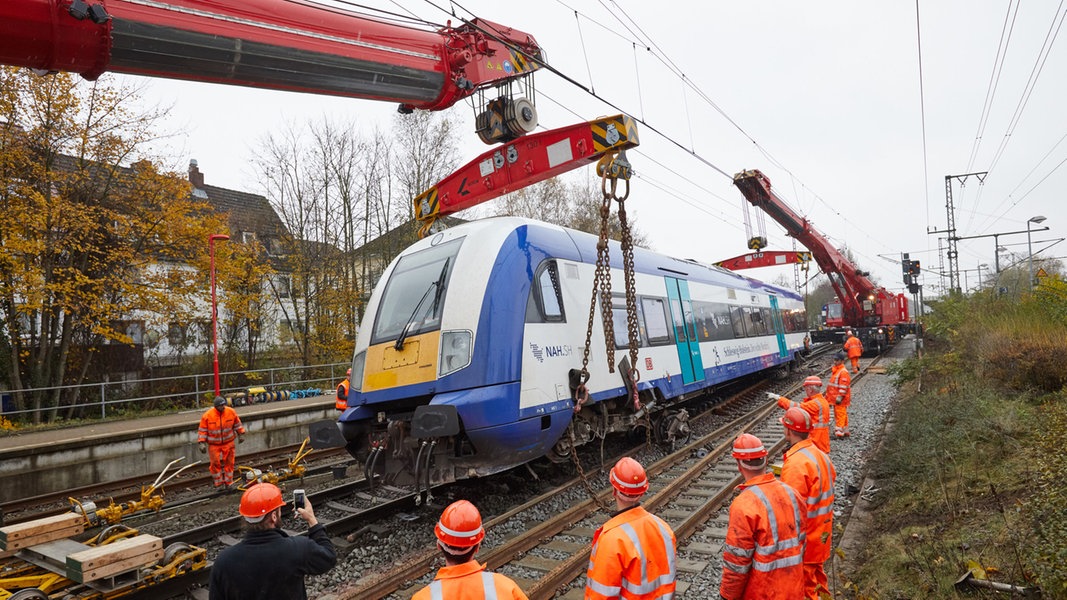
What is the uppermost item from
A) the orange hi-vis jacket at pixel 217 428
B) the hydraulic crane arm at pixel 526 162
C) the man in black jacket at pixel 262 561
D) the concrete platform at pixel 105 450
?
the hydraulic crane arm at pixel 526 162

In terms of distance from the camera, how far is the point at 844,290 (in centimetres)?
2419

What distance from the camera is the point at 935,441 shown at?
24.5ft

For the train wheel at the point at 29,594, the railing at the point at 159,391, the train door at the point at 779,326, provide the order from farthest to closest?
the train door at the point at 779,326, the railing at the point at 159,391, the train wheel at the point at 29,594

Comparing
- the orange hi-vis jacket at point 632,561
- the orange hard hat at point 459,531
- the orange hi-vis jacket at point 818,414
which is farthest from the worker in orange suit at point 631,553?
the orange hi-vis jacket at point 818,414

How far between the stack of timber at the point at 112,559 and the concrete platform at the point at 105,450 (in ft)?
15.6

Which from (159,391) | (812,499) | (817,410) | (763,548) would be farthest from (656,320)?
(159,391)

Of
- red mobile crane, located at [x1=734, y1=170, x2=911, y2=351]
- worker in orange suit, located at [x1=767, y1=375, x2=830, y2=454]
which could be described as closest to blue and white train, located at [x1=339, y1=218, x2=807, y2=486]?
worker in orange suit, located at [x1=767, y1=375, x2=830, y2=454]

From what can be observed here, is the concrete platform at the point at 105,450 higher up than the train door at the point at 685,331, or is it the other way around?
the train door at the point at 685,331

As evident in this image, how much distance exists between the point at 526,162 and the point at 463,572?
5.37m

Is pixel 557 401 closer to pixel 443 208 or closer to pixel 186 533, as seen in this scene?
pixel 443 208

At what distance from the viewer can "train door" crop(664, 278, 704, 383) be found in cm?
964

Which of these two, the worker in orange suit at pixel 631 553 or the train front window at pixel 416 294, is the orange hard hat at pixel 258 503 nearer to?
the worker in orange suit at pixel 631 553

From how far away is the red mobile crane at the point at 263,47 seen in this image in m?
3.64

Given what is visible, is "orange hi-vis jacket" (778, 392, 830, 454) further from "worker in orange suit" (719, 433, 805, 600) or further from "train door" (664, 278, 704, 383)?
"worker in orange suit" (719, 433, 805, 600)
